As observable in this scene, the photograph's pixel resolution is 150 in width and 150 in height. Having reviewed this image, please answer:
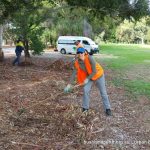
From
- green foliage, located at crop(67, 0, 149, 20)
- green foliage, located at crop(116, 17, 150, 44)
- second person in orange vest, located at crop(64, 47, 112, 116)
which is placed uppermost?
green foliage, located at crop(67, 0, 149, 20)

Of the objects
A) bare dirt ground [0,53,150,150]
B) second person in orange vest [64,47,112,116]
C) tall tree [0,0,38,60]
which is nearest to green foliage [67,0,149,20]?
tall tree [0,0,38,60]

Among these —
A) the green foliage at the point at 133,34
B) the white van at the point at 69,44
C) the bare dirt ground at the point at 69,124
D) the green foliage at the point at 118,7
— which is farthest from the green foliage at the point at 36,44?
the green foliage at the point at 133,34

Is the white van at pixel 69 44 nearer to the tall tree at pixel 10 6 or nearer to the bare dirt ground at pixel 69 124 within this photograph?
the tall tree at pixel 10 6

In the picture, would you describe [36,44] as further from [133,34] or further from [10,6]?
[133,34]

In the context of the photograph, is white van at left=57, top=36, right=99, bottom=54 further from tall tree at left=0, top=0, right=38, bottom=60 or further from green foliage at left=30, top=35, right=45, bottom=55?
tall tree at left=0, top=0, right=38, bottom=60

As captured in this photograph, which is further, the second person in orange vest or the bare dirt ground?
the second person in orange vest

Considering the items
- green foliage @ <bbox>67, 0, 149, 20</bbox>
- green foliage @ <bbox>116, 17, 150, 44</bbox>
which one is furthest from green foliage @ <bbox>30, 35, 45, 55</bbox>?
green foliage @ <bbox>116, 17, 150, 44</bbox>

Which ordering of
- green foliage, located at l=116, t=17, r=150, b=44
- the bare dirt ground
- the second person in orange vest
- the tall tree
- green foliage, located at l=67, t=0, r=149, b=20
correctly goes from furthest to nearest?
green foliage, located at l=116, t=17, r=150, b=44 < green foliage, located at l=67, t=0, r=149, b=20 < the tall tree < the second person in orange vest < the bare dirt ground

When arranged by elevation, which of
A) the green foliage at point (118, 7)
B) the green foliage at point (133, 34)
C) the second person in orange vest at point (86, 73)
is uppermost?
the green foliage at point (118, 7)

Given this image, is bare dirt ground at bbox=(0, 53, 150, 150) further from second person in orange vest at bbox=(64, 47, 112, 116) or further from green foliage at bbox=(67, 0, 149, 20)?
green foliage at bbox=(67, 0, 149, 20)

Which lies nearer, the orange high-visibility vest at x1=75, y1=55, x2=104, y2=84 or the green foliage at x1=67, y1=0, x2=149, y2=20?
the orange high-visibility vest at x1=75, y1=55, x2=104, y2=84

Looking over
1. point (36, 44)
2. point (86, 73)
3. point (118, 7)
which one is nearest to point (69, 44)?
point (36, 44)

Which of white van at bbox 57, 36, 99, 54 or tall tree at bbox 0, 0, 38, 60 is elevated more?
tall tree at bbox 0, 0, 38, 60

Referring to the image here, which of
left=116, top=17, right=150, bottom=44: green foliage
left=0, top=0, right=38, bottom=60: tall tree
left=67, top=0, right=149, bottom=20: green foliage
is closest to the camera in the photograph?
left=0, top=0, right=38, bottom=60: tall tree
